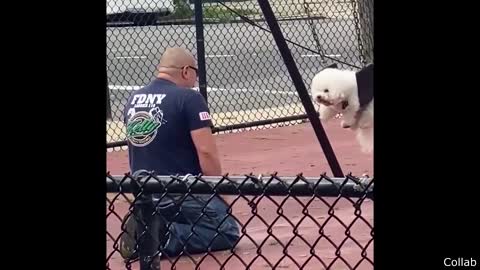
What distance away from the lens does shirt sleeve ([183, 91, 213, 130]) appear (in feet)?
18.6

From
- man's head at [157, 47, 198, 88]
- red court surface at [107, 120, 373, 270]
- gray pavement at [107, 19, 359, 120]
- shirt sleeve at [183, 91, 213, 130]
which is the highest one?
man's head at [157, 47, 198, 88]

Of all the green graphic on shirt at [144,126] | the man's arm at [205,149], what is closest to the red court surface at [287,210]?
the man's arm at [205,149]

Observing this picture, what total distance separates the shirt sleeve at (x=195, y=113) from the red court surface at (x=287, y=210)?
497 mm

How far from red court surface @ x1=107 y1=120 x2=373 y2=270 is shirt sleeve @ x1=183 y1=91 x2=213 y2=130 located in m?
0.50

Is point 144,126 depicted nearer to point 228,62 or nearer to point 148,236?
point 148,236

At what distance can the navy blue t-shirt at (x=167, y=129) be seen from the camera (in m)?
5.68

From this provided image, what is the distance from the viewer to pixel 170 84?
5879 millimetres

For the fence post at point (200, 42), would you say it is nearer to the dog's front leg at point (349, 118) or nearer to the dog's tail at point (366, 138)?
the dog's front leg at point (349, 118)

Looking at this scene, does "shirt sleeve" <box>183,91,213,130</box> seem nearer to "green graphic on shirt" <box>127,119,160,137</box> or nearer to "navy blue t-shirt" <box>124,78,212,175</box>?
"navy blue t-shirt" <box>124,78,212,175</box>

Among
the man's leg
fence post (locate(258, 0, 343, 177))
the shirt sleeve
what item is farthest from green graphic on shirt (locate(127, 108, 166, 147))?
the man's leg

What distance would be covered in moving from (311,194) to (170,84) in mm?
3390
